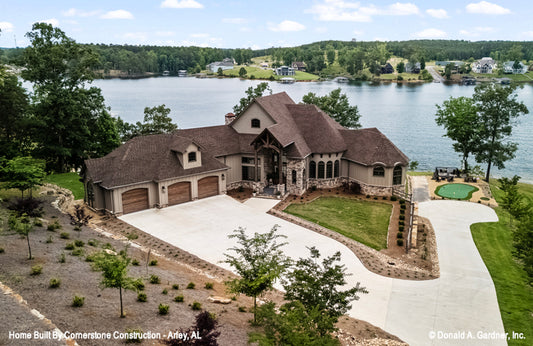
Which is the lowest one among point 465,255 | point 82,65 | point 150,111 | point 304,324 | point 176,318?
point 465,255

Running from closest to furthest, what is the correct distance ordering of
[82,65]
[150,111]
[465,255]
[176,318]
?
[176,318]
[465,255]
[82,65]
[150,111]

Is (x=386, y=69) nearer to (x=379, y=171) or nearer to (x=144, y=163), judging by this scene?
(x=379, y=171)

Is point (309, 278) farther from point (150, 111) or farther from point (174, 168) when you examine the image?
point (150, 111)

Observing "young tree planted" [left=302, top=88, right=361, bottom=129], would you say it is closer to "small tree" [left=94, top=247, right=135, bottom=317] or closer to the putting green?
the putting green

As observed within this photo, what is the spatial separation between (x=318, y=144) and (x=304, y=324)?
2551cm

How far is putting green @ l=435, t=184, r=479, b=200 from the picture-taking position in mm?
35406

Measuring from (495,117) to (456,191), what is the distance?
9.99 metres

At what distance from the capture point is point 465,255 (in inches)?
941

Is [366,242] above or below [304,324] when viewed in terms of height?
below

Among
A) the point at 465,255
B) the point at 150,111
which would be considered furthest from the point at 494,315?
the point at 150,111

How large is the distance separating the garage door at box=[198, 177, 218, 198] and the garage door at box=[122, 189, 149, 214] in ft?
14.2

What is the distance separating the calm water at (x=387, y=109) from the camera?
5935 centimetres

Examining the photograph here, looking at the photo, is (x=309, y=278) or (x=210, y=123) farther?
(x=210, y=123)

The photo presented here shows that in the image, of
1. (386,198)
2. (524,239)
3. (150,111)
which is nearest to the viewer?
(524,239)
